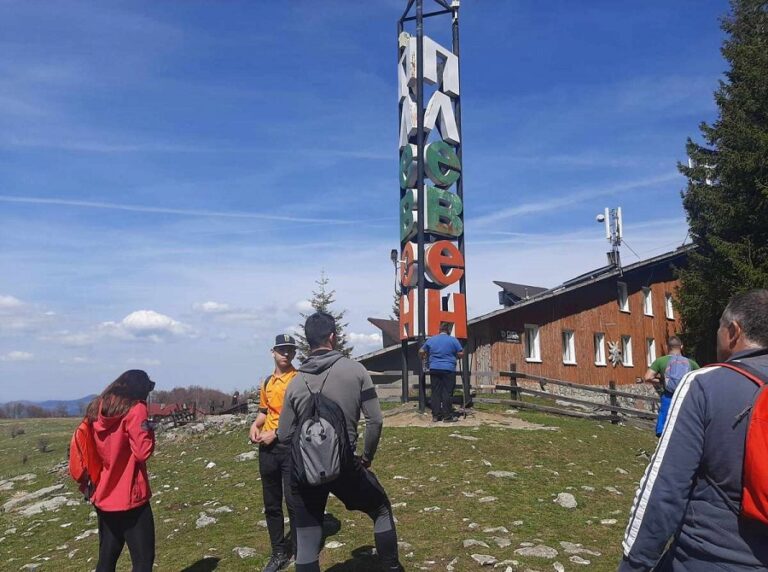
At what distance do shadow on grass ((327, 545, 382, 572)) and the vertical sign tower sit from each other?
12127mm

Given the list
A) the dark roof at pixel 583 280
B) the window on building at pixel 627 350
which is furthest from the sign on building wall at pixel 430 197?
the window on building at pixel 627 350

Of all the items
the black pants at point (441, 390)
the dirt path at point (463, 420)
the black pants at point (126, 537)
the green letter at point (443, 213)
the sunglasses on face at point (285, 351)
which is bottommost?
the dirt path at point (463, 420)

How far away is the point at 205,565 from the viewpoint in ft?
23.1

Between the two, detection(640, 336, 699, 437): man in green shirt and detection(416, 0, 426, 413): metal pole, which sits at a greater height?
detection(416, 0, 426, 413): metal pole

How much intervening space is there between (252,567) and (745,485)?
5.40 meters

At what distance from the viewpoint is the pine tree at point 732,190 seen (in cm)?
2445

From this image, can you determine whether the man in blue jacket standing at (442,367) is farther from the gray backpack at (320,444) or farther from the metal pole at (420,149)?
the gray backpack at (320,444)

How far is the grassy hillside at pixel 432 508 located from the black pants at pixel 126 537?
1.64m

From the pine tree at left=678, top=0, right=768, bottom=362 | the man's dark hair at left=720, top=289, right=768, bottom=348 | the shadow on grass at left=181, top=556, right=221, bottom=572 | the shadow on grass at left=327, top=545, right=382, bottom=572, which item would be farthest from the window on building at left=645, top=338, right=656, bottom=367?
the man's dark hair at left=720, top=289, right=768, bottom=348

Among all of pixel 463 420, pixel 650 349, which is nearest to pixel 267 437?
pixel 463 420

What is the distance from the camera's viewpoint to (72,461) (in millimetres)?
5543

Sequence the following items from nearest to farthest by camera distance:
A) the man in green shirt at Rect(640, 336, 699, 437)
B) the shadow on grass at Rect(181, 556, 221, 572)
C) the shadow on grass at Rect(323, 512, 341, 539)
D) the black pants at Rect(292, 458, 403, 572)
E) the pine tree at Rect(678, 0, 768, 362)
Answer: the black pants at Rect(292, 458, 403, 572)
the shadow on grass at Rect(181, 556, 221, 572)
the shadow on grass at Rect(323, 512, 341, 539)
the man in green shirt at Rect(640, 336, 699, 437)
the pine tree at Rect(678, 0, 768, 362)

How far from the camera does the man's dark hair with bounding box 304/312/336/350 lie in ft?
17.3

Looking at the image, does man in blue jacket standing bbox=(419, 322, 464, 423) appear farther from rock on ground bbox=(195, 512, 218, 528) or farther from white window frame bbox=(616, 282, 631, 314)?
white window frame bbox=(616, 282, 631, 314)
